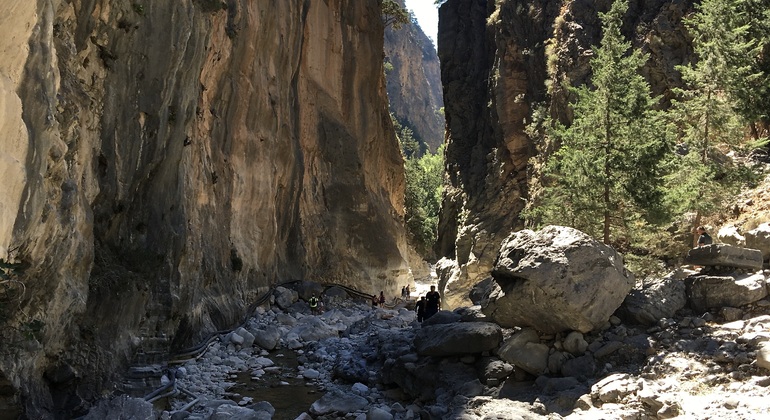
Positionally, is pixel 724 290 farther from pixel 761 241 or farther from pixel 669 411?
pixel 669 411

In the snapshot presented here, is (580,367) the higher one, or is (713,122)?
(713,122)

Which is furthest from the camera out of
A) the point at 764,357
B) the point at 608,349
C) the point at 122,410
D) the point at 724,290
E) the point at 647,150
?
the point at 647,150

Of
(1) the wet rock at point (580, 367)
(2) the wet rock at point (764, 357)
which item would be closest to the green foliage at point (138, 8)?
(1) the wet rock at point (580, 367)

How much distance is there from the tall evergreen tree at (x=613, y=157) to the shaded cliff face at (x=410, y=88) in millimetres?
86378

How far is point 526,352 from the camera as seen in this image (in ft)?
33.8

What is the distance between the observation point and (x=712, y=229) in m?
17.6

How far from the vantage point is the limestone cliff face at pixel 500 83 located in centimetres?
2861

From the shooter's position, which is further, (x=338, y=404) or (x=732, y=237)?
(x=732, y=237)

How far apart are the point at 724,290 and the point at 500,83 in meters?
29.2

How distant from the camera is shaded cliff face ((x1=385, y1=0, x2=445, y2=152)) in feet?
354

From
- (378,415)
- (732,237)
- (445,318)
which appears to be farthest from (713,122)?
(378,415)

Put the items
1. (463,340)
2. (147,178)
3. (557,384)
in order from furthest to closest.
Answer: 1. (147,178)
2. (463,340)
3. (557,384)

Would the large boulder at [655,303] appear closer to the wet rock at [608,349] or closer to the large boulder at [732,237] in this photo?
the wet rock at [608,349]

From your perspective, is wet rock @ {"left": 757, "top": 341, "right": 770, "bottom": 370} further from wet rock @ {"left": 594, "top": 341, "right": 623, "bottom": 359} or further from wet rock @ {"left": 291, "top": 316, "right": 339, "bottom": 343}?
wet rock @ {"left": 291, "top": 316, "right": 339, "bottom": 343}
